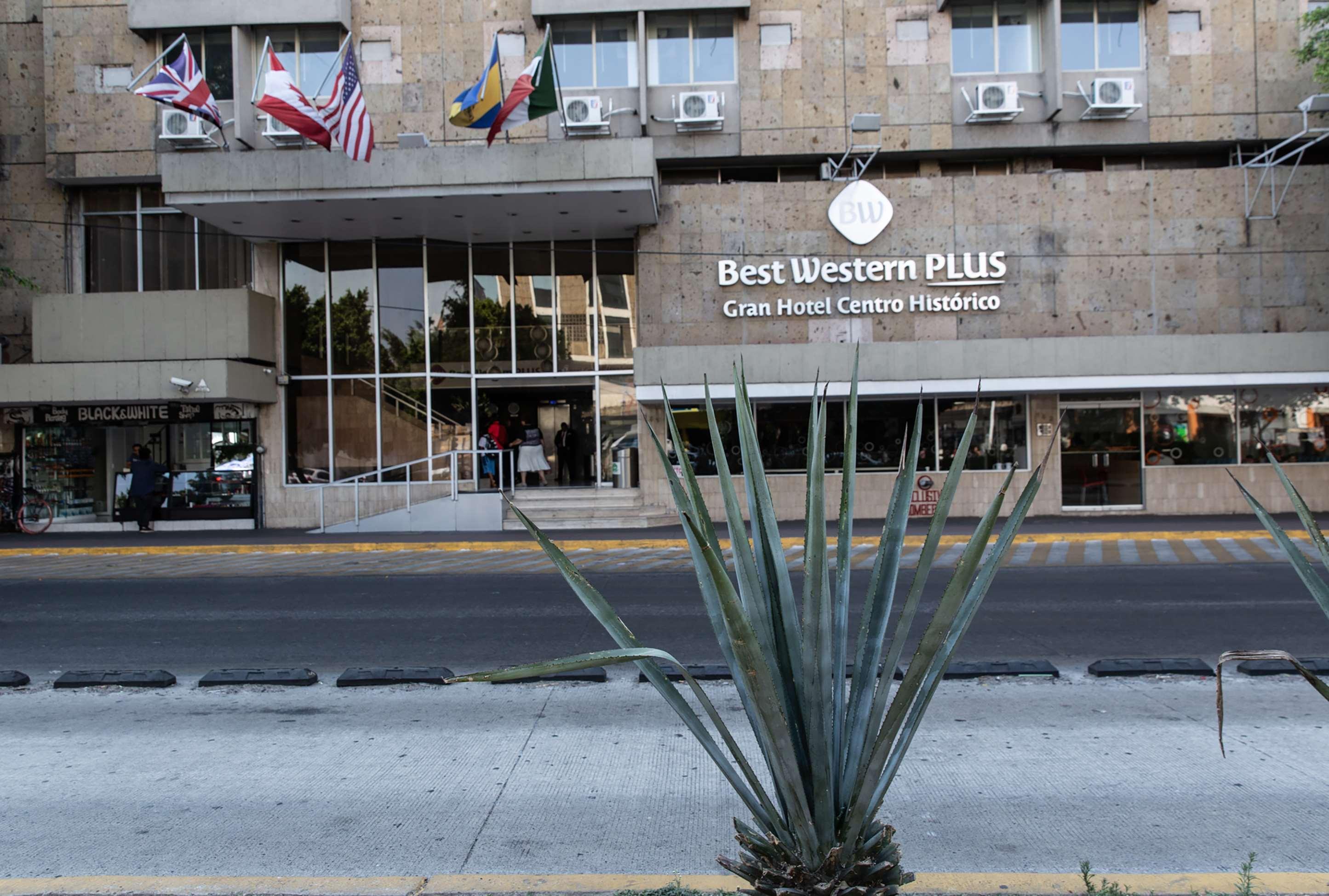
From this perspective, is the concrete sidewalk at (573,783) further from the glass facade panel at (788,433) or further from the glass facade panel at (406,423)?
the glass facade panel at (406,423)

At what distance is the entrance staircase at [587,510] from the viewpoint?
18.7 m

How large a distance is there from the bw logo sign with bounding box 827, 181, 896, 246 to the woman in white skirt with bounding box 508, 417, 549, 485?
7.54 meters

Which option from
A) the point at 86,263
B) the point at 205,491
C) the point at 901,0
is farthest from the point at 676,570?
the point at 86,263

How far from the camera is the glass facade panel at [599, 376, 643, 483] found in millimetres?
20953

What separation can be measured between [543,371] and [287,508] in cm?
607

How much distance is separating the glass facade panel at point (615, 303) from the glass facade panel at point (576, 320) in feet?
0.66

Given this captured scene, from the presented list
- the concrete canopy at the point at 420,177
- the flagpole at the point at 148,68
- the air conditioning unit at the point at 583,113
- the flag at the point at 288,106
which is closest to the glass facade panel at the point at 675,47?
the air conditioning unit at the point at 583,113

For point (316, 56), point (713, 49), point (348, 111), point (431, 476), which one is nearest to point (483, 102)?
point (348, 111)

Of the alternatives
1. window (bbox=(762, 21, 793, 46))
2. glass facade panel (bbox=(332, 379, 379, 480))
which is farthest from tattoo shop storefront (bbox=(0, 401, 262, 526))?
window (bbox=(762, 21, 793, 46))

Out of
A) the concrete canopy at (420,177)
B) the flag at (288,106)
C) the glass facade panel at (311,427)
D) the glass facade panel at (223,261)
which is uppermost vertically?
the flag at (288,106)

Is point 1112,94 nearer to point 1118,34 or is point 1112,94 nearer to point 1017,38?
point 1118,34

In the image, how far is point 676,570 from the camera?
515 inches

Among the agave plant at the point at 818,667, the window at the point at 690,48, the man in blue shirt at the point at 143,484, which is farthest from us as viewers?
the window at the point at 690,48

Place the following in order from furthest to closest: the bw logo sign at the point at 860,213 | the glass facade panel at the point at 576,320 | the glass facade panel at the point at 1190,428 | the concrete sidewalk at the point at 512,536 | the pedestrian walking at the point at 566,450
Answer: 1. the pedestrian walking at the point at 566,450
2. the glass facade panel at the point at 576,320
3. the bw logo sign at the point at 860,213
4. the glass facade panel at the point at 1190,428
5. the concrete sidewalk at the point at 512,536
